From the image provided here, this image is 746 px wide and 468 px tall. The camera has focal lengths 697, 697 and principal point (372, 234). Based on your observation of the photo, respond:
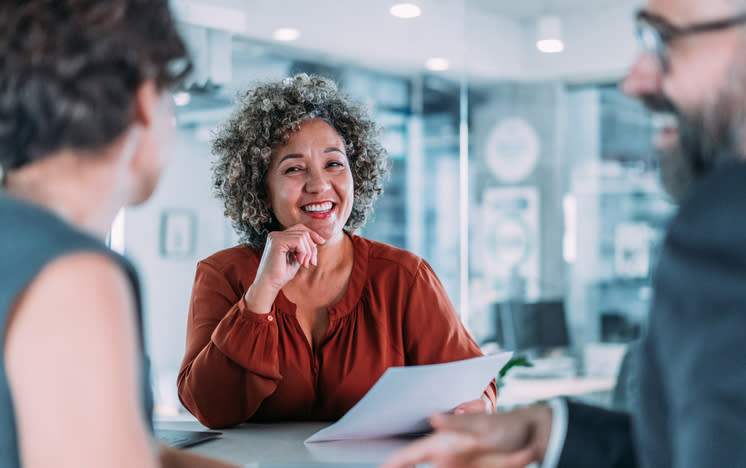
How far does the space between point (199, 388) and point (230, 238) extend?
3237mm

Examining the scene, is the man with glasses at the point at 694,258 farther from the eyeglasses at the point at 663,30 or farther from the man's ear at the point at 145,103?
the man's ear at the point at 145,103

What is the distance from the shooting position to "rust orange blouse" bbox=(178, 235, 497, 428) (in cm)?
166

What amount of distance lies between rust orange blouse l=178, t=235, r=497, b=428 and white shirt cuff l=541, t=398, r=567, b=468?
0.63 m

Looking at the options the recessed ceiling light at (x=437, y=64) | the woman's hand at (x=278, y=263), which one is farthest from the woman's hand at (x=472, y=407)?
the recessed ceiling light at (x=437, y=64)

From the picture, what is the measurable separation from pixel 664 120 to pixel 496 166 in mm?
4892

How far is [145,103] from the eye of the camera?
2.88 ft

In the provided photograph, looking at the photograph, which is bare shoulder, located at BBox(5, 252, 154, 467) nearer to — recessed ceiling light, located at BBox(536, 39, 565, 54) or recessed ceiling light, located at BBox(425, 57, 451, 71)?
recessed ceiling light, located at BBox(425, 57, 451, 71)

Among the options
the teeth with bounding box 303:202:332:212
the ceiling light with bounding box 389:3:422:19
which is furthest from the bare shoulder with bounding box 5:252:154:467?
the ceiling light with bounding box 389:3:422:19

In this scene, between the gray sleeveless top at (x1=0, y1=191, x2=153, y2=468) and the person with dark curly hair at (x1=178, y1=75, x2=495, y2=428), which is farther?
the person with dark curly hair at (x1=178, y1=75, x2=495, y2=428)

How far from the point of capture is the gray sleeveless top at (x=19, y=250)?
0.72m

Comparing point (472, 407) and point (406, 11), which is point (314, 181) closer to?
point (472, 407)

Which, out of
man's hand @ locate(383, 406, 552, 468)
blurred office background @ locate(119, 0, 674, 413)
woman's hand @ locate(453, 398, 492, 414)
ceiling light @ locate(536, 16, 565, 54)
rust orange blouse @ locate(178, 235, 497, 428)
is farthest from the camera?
ceiling light @ locate(536, 16, 565, 54)

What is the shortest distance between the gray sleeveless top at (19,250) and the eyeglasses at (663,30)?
0.72 meters

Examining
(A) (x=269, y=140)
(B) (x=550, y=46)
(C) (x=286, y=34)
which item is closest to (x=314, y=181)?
(A) (x=269, y=140)
